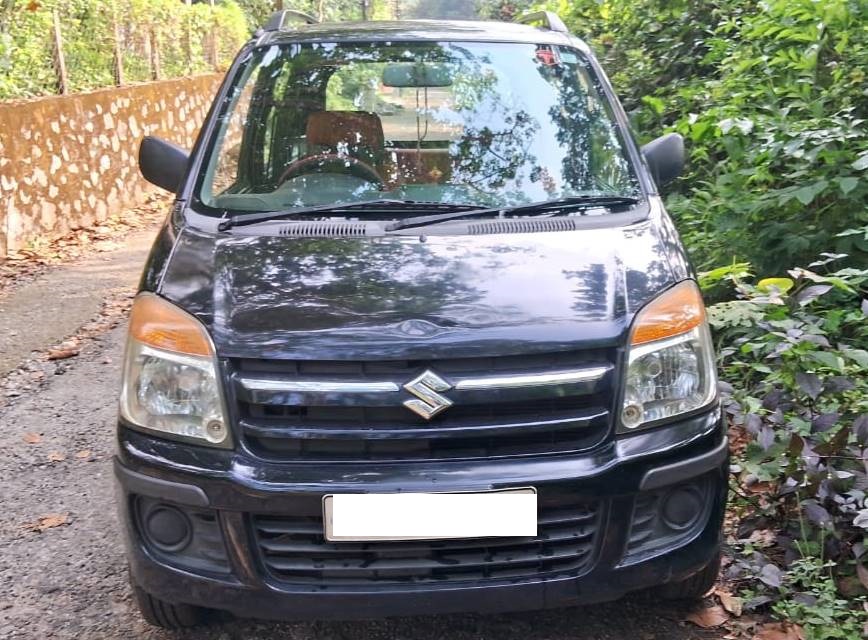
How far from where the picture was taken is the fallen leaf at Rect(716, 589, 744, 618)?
282 centimetres

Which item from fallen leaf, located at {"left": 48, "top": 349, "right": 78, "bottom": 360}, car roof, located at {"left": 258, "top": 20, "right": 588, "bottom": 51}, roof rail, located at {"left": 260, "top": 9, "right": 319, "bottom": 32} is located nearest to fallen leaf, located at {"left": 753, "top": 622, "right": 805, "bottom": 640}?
car roof, located at {"left": 258, "top": 20, "right": 588, "bottom": 51}

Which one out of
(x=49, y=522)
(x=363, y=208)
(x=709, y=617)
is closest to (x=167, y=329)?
(x=363, y=208)

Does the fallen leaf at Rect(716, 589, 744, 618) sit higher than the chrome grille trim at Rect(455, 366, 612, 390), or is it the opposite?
the chrome grille trim at Rect(455, 366, 612, 390)

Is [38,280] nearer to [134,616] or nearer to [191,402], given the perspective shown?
[134,616]

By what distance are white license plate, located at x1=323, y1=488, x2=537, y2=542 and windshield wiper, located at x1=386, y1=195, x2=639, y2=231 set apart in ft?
3.18

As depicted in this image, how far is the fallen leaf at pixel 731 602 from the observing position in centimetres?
282

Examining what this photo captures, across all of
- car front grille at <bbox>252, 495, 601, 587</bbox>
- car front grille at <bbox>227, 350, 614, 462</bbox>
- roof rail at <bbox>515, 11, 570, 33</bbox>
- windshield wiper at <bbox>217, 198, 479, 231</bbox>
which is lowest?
car front grille at <bbox>252, 495, 601, 587</bbox>

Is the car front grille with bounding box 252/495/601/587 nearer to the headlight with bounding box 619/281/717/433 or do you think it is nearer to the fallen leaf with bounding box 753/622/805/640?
the headlight with bounding box 619/281/717/433

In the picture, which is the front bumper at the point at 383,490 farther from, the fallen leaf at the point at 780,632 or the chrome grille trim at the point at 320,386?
the fallen leaf at the point at 780,632

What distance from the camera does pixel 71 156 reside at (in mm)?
8703

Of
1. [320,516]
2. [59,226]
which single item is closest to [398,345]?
[320,516]

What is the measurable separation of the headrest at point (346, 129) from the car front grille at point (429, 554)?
5.51 ft

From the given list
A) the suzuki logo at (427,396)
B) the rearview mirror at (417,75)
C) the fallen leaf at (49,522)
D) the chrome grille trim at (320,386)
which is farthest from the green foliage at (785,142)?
the fallen leaf at (49,522)

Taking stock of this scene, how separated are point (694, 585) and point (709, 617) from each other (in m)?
0.15
